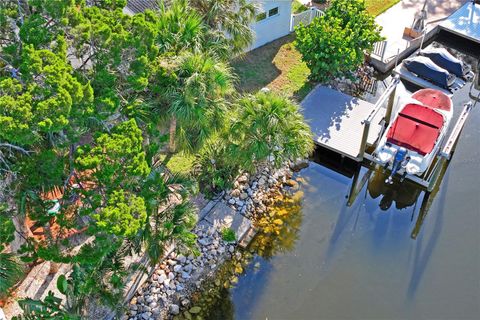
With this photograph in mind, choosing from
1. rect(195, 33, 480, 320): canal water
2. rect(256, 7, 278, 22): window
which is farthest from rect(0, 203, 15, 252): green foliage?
rect(256, 7, 278, 22): window

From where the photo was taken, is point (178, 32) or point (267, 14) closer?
point (178, 32)

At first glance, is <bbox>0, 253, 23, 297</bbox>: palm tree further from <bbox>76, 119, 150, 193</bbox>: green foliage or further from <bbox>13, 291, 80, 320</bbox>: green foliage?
<bbox>76, 119, 150, 193</bbox>: green foliage

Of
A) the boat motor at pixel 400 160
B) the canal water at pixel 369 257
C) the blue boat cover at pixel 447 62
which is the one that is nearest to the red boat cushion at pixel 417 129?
the boat motor at pixel 400 160

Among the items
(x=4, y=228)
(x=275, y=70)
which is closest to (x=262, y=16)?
(x=275, y=70)

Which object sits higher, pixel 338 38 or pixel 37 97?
pixel 37 97

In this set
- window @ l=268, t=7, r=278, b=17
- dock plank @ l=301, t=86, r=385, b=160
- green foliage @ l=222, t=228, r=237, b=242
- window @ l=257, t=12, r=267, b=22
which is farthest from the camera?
window @ l=268, t=7, r=278, b=17

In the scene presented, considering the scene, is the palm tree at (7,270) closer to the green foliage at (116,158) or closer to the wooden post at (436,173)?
the green foliage at (116,158)

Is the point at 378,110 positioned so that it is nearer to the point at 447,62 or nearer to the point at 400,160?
the point at 400,160
